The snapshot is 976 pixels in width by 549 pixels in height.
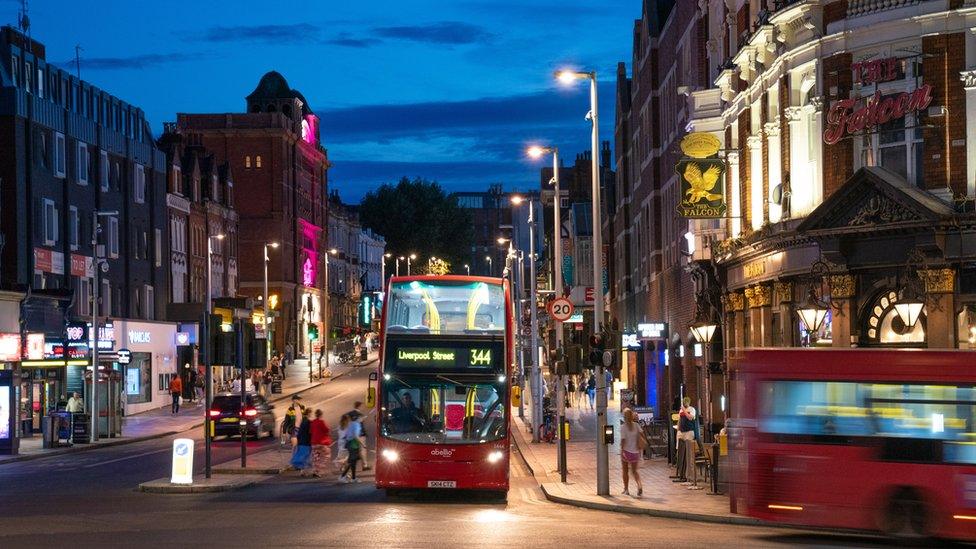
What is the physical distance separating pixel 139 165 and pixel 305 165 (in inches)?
2003

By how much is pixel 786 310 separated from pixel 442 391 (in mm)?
10281

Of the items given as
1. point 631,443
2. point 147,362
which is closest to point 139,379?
point 147,362

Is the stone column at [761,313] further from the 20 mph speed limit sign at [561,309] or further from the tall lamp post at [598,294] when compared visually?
the tall lamp post at [598,294]

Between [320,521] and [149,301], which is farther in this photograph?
[149,301]

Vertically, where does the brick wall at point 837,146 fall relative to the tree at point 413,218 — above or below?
below

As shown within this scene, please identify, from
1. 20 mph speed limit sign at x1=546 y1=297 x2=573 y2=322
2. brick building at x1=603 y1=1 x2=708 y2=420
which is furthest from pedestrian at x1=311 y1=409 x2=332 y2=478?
brick building at x1=603 y1=1 x2=708 y2=420

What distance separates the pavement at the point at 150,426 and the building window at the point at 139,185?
1093 centimetres

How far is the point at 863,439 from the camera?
21188 millimetres

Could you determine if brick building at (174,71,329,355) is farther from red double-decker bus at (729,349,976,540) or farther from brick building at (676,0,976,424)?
red double-decker bus at (729,349,976,540)

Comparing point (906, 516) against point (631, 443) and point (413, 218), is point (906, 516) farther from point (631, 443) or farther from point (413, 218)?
point (413, 218)

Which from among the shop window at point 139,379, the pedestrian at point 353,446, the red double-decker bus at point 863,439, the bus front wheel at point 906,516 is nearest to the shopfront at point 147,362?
the shop window at point 139,379

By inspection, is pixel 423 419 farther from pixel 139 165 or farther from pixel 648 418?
pixel 139 165

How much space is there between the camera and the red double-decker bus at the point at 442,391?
98.7 ft

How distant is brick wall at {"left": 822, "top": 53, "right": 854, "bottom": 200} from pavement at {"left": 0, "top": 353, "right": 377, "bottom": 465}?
25.8 metres
